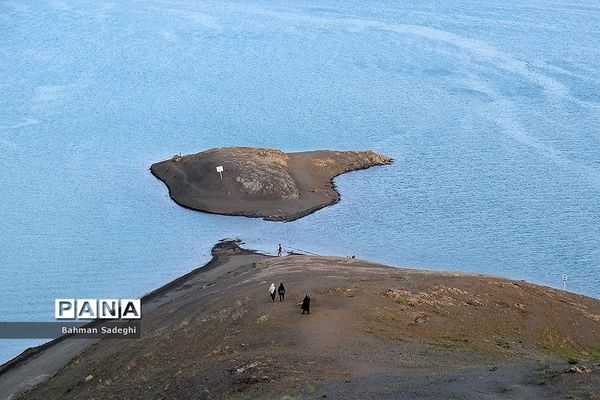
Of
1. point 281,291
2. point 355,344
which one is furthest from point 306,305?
point 355,344

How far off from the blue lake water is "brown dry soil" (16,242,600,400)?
31.3ft

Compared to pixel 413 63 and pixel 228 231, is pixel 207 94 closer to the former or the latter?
pixel 413 63

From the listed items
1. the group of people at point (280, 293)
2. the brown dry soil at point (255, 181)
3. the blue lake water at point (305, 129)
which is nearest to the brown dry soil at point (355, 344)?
the group of people at point (280, 293)

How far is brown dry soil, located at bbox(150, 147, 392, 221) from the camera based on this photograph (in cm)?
5888

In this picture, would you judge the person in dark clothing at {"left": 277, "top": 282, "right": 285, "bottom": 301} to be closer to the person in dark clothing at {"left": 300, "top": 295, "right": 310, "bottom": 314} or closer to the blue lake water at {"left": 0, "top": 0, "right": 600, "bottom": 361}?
the person in dark clothing at {"left": 300, "top": 295, "right": 310, "bottom": 314}

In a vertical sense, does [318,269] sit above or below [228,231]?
above

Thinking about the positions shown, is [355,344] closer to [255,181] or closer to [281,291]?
[281,291]

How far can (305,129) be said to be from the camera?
77.2m

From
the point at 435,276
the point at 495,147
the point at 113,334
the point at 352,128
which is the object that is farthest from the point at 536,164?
the point at 113,334

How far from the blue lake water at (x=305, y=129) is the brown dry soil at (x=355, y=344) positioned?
31.3 feet

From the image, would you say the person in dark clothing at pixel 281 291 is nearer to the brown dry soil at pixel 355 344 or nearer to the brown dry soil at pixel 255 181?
the brown dry soil at pixel 355 344

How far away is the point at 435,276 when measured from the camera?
129ft

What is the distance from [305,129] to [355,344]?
4878 cm

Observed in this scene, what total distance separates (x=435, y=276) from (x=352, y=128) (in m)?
39.6
